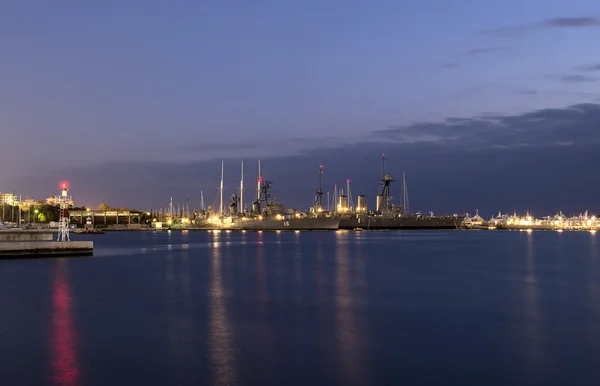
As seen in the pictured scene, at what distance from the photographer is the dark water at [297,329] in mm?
16047

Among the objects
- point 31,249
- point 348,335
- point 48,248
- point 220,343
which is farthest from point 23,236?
point 348,335

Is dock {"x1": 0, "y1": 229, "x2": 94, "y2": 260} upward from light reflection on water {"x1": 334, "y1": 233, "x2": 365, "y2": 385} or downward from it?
upward

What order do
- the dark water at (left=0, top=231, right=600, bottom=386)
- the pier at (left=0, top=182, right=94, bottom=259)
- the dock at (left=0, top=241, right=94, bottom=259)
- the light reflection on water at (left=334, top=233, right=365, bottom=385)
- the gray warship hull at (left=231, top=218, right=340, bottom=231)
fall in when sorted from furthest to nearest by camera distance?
the gray warship hull at (left=231, top=218, right=340, bottom=231) < the pier at (left=0, top=182, right=94, bottom=259) < the dock at (left=0, top=241, right=94, bottom=259) < the dark water at (left=0, top=231, right=600, bottom=386) < the light reflection on water at (left=334, top=233, right=365, bottom=385)

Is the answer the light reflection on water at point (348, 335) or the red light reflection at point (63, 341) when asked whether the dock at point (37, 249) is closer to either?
the red light reflection at point (63, 341)

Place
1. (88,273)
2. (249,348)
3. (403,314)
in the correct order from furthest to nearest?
(88,273), (403,314), (249,348)

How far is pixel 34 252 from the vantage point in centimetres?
5491

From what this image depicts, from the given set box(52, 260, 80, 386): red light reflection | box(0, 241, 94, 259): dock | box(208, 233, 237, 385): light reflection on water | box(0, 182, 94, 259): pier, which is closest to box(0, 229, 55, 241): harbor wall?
box(0, 182, 94, 259): pier

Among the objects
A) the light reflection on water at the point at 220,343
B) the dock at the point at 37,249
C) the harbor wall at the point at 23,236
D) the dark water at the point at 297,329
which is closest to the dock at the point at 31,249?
the dock at the point at 37,249

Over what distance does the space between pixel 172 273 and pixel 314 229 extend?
506 ft

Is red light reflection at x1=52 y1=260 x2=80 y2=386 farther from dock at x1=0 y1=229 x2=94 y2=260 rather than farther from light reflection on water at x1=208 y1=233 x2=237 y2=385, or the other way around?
dock at x1=0 y1=229 x2=94 y2=260

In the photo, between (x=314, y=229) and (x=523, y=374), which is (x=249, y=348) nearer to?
(x=523, y=374)

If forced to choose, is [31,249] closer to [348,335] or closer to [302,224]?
[348,335]

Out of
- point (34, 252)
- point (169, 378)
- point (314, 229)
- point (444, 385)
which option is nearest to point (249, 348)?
point (169, 378)

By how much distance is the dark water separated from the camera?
16.0m
